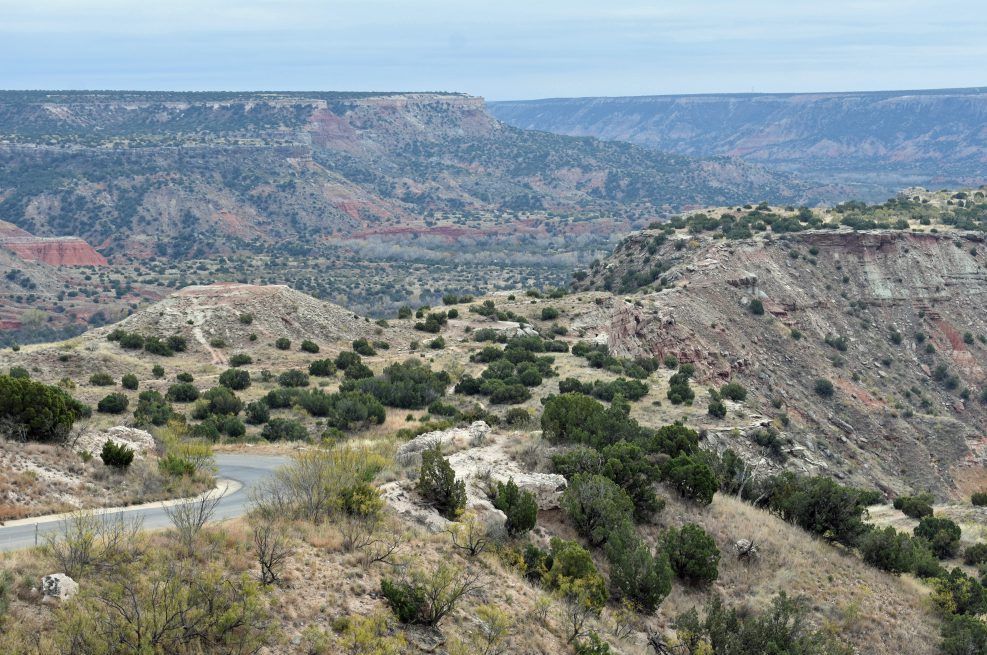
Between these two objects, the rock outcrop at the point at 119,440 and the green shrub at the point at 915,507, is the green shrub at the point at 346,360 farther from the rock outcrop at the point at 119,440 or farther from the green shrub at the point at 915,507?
the green shrub at the point at 915,507

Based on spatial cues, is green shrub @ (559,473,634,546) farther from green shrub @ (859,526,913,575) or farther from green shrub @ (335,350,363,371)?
green shrub @ (335,350,363,371)

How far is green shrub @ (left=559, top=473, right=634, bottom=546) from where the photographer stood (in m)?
21.7

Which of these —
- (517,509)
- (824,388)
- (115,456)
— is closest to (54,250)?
(824,388)

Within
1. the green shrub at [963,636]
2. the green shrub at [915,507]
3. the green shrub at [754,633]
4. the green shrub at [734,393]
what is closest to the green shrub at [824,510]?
the green shrub at [963,636]

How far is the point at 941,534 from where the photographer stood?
30203 mm

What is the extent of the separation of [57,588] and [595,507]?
13092 mm

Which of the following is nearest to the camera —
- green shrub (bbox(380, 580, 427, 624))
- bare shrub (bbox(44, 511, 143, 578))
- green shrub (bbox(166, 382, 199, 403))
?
bare shrub (bbox(44, 511, 143, 578))

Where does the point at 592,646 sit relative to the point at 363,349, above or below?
above

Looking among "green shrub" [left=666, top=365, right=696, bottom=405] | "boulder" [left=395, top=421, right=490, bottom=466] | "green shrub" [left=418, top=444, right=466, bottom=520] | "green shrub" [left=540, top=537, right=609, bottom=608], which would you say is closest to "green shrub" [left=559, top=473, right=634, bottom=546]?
"green shrub" [left=540, top=537, right=609, bottom=608]

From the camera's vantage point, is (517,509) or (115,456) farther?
(115,456)

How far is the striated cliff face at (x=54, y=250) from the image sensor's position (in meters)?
139

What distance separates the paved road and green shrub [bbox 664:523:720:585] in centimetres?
1090

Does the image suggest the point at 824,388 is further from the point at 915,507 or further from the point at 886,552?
the point at 886,552

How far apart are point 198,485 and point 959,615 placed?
20.5m
